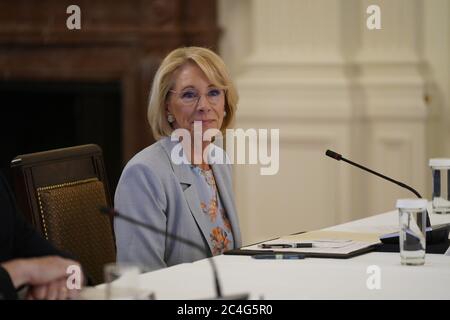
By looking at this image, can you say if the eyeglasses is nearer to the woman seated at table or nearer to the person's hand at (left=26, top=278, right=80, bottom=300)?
the woman seated at table

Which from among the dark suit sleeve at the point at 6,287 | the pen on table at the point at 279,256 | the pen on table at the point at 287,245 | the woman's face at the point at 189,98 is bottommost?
the pen on table at the point at 287,245

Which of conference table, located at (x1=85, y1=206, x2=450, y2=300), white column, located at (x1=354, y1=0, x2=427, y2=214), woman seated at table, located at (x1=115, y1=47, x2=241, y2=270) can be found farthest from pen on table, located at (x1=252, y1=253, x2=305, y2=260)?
white column, located at (x1=354, y1=0, x2=427, y2=214)

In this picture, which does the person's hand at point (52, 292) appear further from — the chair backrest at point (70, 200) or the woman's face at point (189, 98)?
the woman's face at point (189, 98)

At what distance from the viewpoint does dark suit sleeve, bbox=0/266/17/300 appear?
6.68ft

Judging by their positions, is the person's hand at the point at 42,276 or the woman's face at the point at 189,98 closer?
the person's hand at the point at 42,276

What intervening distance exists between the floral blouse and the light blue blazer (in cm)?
4

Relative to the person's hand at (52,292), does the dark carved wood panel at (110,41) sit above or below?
above

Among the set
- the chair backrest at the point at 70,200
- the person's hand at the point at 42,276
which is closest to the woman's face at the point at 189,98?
the chair backrest at the point at 70,200

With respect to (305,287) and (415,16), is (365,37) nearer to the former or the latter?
(415,16)

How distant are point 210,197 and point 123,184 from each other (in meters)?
0.34

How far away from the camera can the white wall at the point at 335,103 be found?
553 cm

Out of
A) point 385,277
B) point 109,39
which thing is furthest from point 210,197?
point 109,39

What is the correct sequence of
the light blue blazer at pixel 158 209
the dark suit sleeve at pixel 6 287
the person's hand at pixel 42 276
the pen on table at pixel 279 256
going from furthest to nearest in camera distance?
the light blue blazer at pixel 158 209 < the pen on table at pixel 279 256 < the person's hand at pixel 42 276 < the dark suit sleeve at pixel 6 287

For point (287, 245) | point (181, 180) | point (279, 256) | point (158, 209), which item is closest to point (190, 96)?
point (181, 180)
